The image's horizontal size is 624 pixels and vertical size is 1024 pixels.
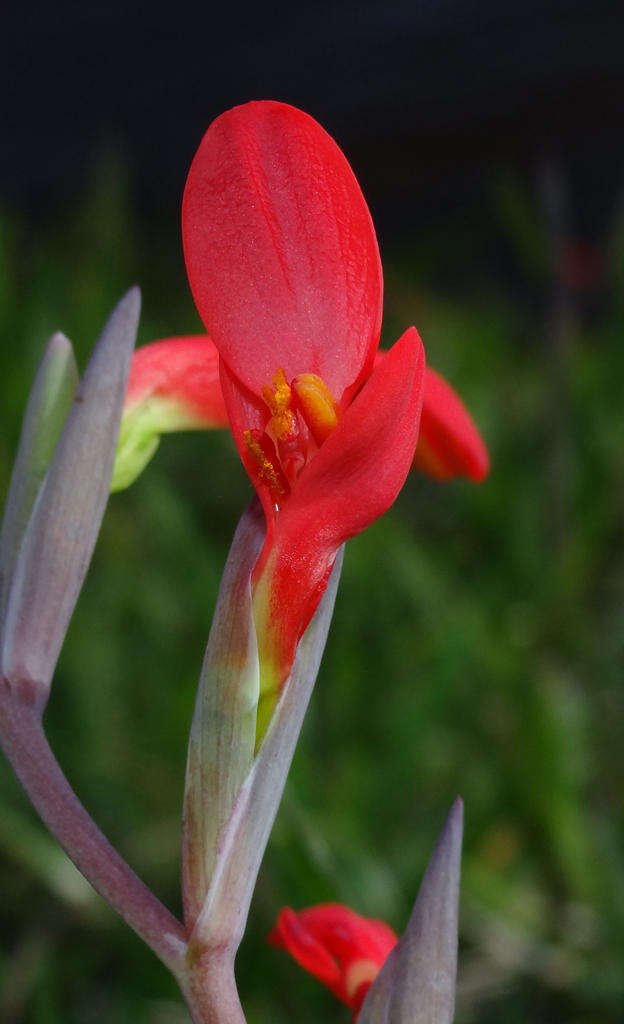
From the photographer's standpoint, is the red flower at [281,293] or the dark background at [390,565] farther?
the dark background at [390,565]

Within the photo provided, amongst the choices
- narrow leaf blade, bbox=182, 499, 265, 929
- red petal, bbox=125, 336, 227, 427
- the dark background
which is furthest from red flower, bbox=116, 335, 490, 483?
the dark background

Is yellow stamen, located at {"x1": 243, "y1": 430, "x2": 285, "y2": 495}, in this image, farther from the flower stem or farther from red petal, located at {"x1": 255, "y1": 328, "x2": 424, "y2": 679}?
the flower stem

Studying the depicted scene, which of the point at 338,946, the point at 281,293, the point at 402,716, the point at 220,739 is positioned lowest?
the point at 402,716

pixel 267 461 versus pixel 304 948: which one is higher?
Result: pixel 267 461

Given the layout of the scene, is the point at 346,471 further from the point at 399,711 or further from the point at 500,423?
the point at 500,423

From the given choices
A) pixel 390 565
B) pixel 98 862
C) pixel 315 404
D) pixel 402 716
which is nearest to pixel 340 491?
pixel 315 404

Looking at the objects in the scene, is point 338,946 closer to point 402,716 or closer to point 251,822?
point 251,822

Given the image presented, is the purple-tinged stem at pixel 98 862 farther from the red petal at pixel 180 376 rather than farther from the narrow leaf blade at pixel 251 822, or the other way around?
the red petal at pixel 180 376

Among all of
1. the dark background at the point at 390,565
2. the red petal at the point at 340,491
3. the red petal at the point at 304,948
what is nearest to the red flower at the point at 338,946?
the red petal at the point at 304,948
